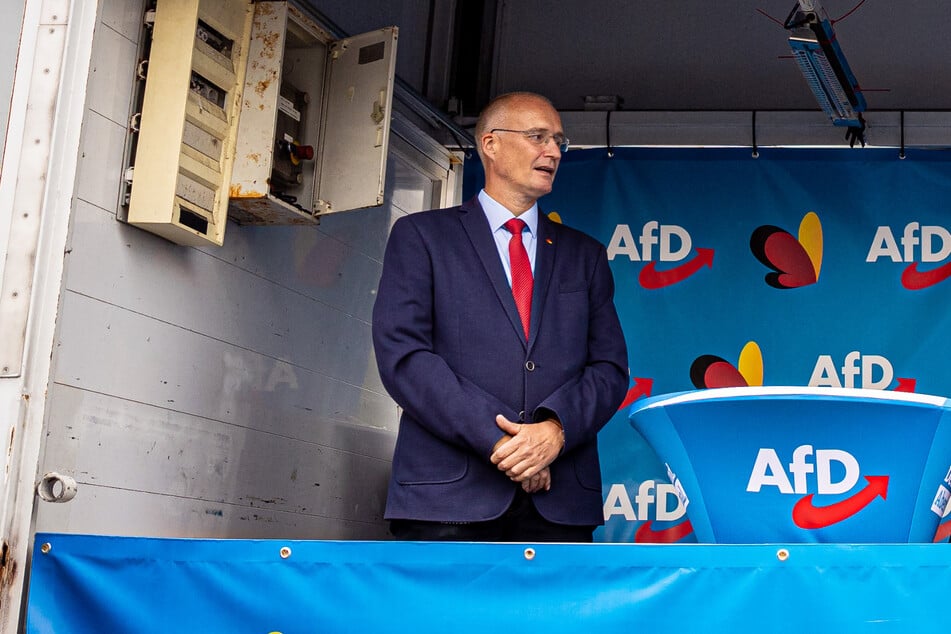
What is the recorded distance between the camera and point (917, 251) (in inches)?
157

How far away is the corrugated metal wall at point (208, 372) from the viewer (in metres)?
2.51

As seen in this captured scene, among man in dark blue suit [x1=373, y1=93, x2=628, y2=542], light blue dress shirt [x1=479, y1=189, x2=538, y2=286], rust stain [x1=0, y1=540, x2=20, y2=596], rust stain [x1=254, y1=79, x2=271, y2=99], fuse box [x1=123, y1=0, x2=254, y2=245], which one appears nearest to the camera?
rust stain [x1=0, y1=540, x2=20, y2=596]

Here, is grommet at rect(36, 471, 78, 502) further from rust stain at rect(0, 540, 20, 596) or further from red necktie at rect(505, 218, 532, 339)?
red necktie at rect(505, 218, 532, 339)

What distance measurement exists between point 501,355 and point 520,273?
0.69 feet

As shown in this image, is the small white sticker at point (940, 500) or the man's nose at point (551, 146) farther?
the man's nose at point (551, 146)

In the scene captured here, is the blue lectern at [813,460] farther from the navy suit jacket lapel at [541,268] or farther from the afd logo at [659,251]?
the afd logo at [659,251]

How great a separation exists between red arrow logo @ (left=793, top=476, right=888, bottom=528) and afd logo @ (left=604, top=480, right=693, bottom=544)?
2079 millimetres

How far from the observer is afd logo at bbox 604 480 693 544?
401cm

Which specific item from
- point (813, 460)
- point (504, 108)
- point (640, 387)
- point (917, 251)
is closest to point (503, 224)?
point (504, 108)

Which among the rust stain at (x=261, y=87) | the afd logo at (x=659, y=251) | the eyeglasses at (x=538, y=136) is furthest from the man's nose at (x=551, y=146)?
the afd logo at (x=659, y=251)

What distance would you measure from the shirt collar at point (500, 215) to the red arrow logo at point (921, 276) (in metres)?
1.70

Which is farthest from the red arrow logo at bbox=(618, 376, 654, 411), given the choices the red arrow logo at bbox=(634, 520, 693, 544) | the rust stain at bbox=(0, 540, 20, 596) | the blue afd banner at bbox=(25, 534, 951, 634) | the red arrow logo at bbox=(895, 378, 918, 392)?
the rust stain at bbox=(0, 540, 20, 596)

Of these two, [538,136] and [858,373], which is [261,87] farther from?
[858,373]

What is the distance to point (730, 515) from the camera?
6.43 ft
